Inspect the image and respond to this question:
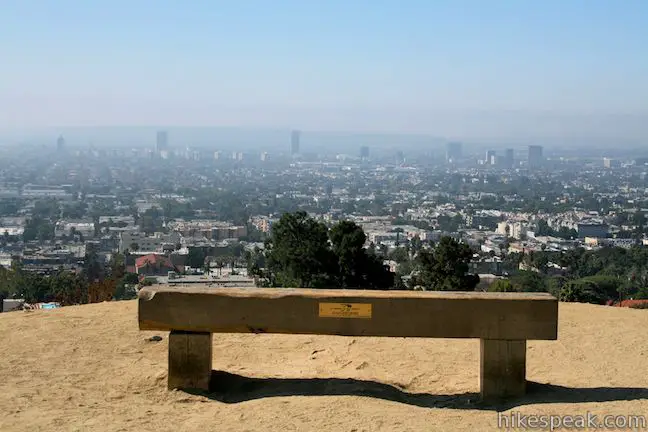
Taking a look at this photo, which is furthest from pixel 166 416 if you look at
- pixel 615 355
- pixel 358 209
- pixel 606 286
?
pixel 358 209

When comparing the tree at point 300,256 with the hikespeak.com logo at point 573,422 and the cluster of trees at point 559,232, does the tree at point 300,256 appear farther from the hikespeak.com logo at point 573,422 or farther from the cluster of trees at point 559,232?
the cluster of trees at point 559,232

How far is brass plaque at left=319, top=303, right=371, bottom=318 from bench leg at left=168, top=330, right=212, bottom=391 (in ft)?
2.95

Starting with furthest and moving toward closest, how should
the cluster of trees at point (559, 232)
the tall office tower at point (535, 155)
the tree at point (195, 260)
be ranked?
the tall office tower at point (535, 155) → the cluster of trees at point (559, 232) → the tree at point (195, 260)

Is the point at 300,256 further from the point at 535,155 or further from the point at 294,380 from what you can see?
the point at 535,155

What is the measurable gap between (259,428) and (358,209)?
79.0 m

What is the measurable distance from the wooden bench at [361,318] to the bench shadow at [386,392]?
0.55 ft

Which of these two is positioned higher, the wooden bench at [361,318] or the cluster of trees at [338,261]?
the wooden bench at [361,318]

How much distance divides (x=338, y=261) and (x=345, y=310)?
6.91m

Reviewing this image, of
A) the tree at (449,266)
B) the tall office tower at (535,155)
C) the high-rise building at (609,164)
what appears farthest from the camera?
the tall office tower at (535,155)

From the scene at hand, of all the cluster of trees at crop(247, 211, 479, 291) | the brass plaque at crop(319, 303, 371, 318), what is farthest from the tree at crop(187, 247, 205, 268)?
the brass plaque at crop(319, 303, 371, 318)

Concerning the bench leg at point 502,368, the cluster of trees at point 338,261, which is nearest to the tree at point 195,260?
the cluster of trees at point 338,261

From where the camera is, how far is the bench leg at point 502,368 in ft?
17.8

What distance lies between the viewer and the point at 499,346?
545cm

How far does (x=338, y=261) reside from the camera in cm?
1238
